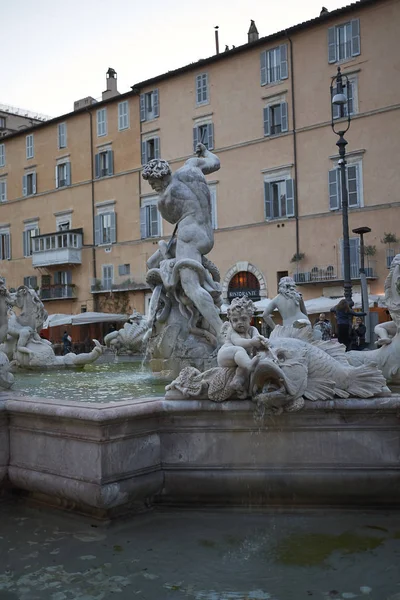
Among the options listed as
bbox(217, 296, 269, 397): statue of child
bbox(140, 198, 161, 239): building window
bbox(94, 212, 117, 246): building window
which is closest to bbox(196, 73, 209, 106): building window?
bbox(140, 198, 161, 239): building window

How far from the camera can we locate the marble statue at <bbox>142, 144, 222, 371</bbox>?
5.95 m

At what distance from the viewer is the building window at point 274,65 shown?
27984 mm

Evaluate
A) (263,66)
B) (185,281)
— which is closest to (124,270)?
(263,66)

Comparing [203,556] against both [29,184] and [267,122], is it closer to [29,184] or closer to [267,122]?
[267,122]

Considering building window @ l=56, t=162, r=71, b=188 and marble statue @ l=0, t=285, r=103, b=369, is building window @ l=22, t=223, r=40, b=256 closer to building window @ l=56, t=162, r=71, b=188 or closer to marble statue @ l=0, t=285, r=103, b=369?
building window @ l=56, t=162, r=71, b=188

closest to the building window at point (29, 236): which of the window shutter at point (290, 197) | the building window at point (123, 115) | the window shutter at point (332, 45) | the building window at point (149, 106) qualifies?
the building window at point (123, 115)

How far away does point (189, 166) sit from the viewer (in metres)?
6.25

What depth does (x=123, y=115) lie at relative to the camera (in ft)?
114

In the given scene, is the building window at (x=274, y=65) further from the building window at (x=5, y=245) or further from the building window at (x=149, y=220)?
the building window at (x=5, y=245)

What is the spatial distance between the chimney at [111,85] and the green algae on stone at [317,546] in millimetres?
41001

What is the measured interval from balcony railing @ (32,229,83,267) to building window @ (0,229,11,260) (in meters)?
3.99

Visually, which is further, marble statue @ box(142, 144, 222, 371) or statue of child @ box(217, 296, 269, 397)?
marble statue @ box(142, 144, 222, 371)

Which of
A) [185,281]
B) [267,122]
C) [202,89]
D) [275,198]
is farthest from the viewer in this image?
[202,89]

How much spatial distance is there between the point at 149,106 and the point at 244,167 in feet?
23.4
